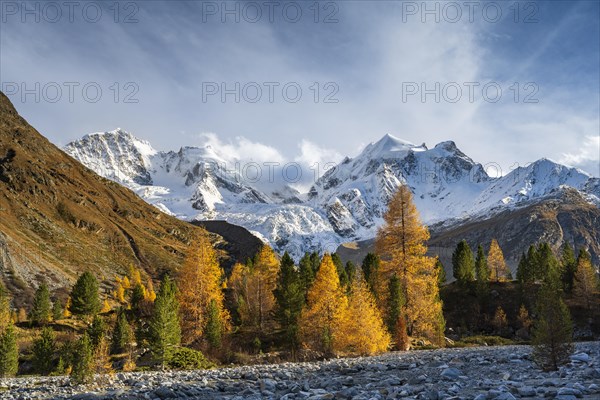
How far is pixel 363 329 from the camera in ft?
116

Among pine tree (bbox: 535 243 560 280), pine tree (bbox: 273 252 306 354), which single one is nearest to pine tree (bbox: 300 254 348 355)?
pine tree (bbox: 273 252 306 354)

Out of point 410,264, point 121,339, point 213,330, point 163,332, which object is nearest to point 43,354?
point 121,339

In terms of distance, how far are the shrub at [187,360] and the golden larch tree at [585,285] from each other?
63.5m

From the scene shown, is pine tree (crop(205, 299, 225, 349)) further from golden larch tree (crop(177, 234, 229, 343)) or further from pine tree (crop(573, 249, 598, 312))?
pine tree (crop(573, 249, 598, 312))

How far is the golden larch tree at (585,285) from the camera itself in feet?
238

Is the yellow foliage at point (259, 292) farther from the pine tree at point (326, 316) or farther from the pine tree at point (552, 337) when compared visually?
the pine tree at point (552, 337)

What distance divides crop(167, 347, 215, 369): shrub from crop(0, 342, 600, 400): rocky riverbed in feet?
28.7

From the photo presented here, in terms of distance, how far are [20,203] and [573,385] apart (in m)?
183

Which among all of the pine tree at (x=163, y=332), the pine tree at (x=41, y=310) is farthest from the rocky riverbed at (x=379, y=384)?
the pine tree at (x=41, y=310)

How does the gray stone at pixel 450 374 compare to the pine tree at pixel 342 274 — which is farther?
the pine tree at pixel 342 274

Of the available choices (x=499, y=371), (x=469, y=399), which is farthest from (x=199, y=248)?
(x=469, y=399)

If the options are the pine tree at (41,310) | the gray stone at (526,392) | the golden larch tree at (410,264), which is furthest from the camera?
the pine tree at (41,310)

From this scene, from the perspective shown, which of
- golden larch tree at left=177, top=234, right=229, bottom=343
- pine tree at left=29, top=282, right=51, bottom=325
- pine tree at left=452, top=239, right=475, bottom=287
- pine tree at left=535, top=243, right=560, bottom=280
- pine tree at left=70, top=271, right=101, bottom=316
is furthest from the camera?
pine tree at left=452, top=239, right=475, bottom=287

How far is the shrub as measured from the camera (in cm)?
3322
